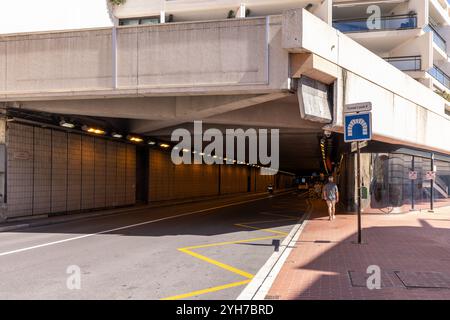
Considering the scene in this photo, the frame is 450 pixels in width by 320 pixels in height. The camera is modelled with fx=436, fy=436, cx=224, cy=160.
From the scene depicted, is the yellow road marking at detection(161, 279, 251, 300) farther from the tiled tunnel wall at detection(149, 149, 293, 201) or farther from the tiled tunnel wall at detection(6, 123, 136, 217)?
A: the tiled tunnel wall at detection(149, 149, 293, 201)

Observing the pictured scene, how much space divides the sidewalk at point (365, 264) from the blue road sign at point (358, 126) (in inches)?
106

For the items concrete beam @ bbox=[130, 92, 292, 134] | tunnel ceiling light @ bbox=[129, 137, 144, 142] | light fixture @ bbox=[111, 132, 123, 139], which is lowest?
tunnel ceiling light @ bbox=[129, 137, 144, 142]

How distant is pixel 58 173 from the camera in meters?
18.3

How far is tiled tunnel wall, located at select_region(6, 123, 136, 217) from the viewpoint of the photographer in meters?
16.2

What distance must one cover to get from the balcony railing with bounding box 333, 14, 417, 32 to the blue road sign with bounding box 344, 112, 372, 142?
102 ft

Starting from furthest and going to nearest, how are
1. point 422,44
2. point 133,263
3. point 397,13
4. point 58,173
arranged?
point 397,13, point 422,44, point 58,173, point 133,263

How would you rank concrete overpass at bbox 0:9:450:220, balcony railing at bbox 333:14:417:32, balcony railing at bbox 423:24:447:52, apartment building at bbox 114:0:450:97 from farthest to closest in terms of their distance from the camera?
balcony railing at bbox 423:24:447:52, balcony railing at bbox 333:14:417:32, apartment building at bbox 114:0:450:97, concrete overpass at bbox 0:9:450:220

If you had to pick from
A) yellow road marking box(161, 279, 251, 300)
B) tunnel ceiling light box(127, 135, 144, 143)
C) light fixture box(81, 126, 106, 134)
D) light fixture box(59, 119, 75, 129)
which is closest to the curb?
yellow road marking box(161, 279, 251, 300)

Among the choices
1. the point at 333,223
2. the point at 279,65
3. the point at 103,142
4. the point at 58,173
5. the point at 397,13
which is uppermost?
the point at 397,13

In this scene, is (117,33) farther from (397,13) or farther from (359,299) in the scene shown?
(397,13)

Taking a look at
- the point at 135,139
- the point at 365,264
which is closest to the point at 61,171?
the point at 135,139
